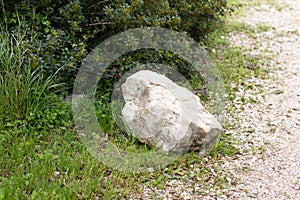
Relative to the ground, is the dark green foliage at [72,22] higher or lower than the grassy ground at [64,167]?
higher

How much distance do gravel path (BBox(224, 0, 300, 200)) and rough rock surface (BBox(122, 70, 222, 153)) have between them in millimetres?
412

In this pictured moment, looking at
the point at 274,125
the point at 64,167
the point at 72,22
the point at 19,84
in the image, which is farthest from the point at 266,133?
the point at 19,84

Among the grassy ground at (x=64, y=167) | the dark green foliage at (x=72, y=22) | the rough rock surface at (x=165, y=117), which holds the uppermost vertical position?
the dark green foliage at (x=72, y=22)

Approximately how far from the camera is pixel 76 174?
3.44 meters

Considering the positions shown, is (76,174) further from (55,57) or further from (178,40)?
(178,40)

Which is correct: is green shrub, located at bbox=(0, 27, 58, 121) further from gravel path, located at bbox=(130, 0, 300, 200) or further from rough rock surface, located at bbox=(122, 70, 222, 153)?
gravel path, located at bbox=(130, 0, 300, 200)

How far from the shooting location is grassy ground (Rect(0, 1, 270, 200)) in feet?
10.6

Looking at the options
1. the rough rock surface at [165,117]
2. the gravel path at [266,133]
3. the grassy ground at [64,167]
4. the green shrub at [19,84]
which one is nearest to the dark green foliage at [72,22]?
the green shrub at [19,84]

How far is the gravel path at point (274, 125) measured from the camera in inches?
143

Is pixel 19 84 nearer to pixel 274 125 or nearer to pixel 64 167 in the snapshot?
pixel 64 167

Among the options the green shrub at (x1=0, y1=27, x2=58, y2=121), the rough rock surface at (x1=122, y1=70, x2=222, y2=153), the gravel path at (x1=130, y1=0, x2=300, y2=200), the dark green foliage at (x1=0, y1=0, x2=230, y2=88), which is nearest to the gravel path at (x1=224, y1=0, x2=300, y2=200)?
the gravel path at (x1=130, y1=0, x2=300, y2=200)

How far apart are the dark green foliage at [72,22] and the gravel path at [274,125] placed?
1409mm

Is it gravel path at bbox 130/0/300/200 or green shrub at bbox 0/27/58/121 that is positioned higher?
green shrub at bbox 0/27/58/121

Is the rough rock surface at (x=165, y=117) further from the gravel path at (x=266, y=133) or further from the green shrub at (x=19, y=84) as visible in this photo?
the green shrub at (x=19, y=84)
